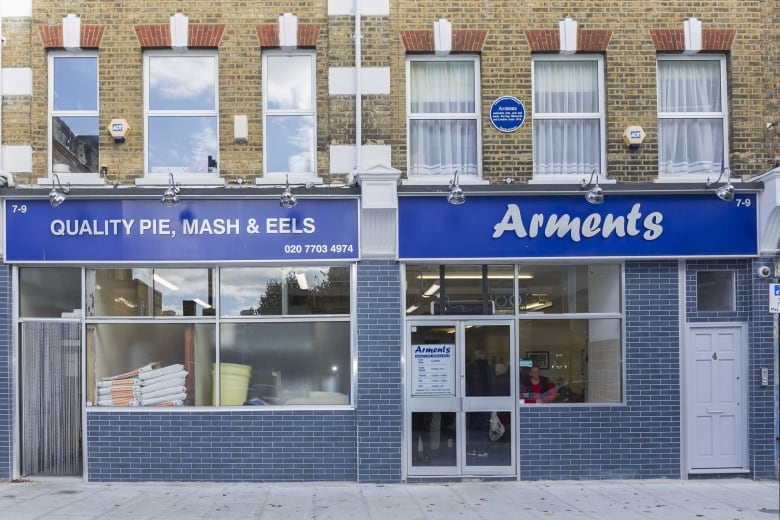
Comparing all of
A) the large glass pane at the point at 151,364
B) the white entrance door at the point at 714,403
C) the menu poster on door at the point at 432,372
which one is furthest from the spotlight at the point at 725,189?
the large glass pane at the point at 151,364

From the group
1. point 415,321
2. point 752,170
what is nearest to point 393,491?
point 415,321

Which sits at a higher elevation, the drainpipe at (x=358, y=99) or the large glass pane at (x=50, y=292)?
the drainpipe at (x=358, y=99)

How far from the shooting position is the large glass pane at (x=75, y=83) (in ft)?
40.9

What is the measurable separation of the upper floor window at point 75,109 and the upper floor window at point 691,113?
7993 millimetres

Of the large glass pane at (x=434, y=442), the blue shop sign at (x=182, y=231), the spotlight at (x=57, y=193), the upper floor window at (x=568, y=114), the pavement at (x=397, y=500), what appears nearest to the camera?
the pavement at (x=397, y=500)

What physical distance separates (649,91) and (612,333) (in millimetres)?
3428

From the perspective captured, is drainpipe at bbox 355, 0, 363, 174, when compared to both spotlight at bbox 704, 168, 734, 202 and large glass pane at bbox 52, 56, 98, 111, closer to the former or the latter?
large glass pane at bbox 52, 56, 98, 111

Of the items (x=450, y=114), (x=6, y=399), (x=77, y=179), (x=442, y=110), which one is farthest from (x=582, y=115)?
(x=6, y=399)

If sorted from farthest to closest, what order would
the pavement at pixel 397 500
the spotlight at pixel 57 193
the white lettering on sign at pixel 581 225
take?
the white lettering on sign at pixel 581 225 < the spotlight at pixel 57 193 < the pavement at pixel 397 500

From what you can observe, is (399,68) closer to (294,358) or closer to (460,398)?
(294,358)

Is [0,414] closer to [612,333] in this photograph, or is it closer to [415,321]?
[415,321]

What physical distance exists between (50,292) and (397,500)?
221 inches

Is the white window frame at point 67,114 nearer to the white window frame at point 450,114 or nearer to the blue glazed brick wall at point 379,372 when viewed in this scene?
the blue glazed brick wall at point 379,372

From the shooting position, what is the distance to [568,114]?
12.6m
